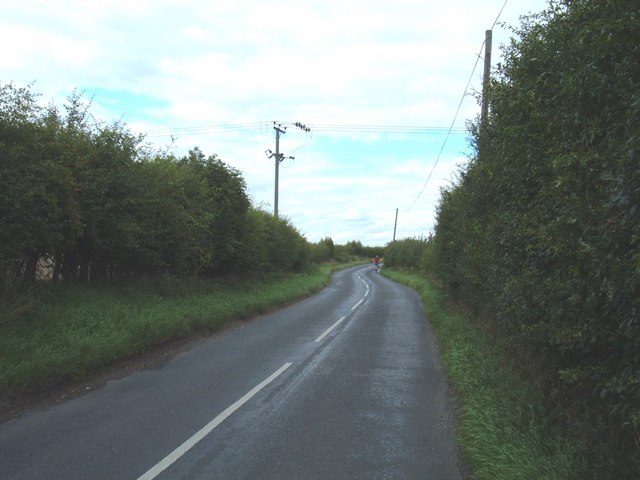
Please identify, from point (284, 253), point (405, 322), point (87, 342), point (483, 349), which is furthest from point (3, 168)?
point (284, 253)

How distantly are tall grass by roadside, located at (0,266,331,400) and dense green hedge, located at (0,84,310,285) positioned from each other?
0.86m

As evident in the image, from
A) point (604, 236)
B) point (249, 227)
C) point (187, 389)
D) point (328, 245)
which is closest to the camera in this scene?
point (604, 236)

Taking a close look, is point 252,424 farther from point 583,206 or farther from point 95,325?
point 95,325

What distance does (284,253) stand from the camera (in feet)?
102

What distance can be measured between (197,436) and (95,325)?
15.8 feet

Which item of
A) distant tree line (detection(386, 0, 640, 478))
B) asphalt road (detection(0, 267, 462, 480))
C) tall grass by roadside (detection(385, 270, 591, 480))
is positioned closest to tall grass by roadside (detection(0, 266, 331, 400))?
asphalt road (detection(0, 267, 462, 480))

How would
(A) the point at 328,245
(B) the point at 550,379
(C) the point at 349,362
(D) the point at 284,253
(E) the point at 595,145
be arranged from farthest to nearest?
(A) the point at 328,245, (D) the point at 284,253, (C) the point at 349,362, (B) the point at 550,379, (E) the point at 595,145

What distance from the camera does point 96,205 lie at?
11828 mm

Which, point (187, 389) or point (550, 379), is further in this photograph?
point (187, 389)

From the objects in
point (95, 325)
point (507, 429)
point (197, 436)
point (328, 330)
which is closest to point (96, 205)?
point (95, 325)

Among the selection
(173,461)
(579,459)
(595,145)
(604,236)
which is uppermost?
(595,145)

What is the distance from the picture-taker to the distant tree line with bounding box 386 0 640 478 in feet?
10.3

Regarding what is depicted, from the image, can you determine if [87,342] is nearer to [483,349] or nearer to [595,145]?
[483,349]

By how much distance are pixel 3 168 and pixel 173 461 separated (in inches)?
243
